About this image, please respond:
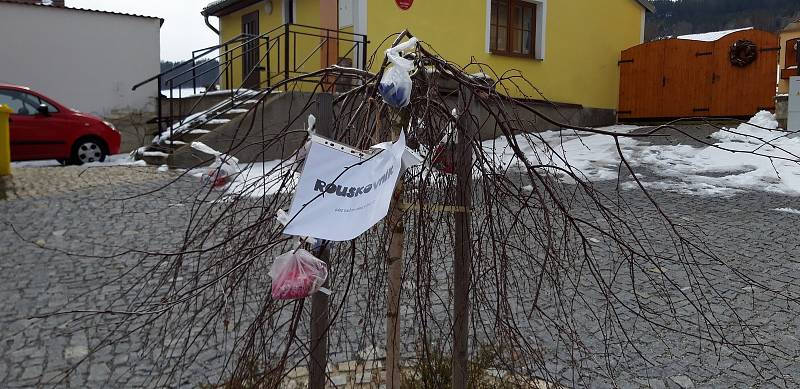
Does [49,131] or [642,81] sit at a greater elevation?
[642,81]

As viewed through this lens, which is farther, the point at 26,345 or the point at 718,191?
the point at 718,191

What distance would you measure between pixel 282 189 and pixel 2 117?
9176mm

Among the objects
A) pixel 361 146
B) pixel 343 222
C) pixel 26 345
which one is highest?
pixel 361 146

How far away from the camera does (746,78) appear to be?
15.1m

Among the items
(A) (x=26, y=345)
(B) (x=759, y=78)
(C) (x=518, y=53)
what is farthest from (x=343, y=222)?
(B) (x=759, y=78)

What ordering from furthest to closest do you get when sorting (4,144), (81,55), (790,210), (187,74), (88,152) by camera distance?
(81,55) → (187,74) → (88,152) → (4,144) → (790,210)

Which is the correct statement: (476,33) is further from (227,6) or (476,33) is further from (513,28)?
(227,6)

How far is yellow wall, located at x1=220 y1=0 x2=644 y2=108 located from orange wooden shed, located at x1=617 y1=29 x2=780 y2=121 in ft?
1.93

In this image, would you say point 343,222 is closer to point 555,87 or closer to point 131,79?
point 555,87

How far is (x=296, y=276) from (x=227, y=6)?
16190 millimetres

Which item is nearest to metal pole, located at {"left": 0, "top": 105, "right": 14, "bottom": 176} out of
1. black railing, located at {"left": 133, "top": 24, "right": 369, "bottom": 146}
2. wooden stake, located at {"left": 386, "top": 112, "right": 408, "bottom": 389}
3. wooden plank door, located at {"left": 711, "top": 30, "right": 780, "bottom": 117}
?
black railing, located at {"left": 133, "top": 24, "right": 369, "bottom": 146}

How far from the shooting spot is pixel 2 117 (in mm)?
9633

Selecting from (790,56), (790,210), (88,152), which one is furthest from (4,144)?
(790,56)

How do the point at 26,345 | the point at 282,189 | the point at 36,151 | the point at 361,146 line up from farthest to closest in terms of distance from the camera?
the point at 36,151 → the point at 26,345 → the point at 282,189 → the point at 361,146
